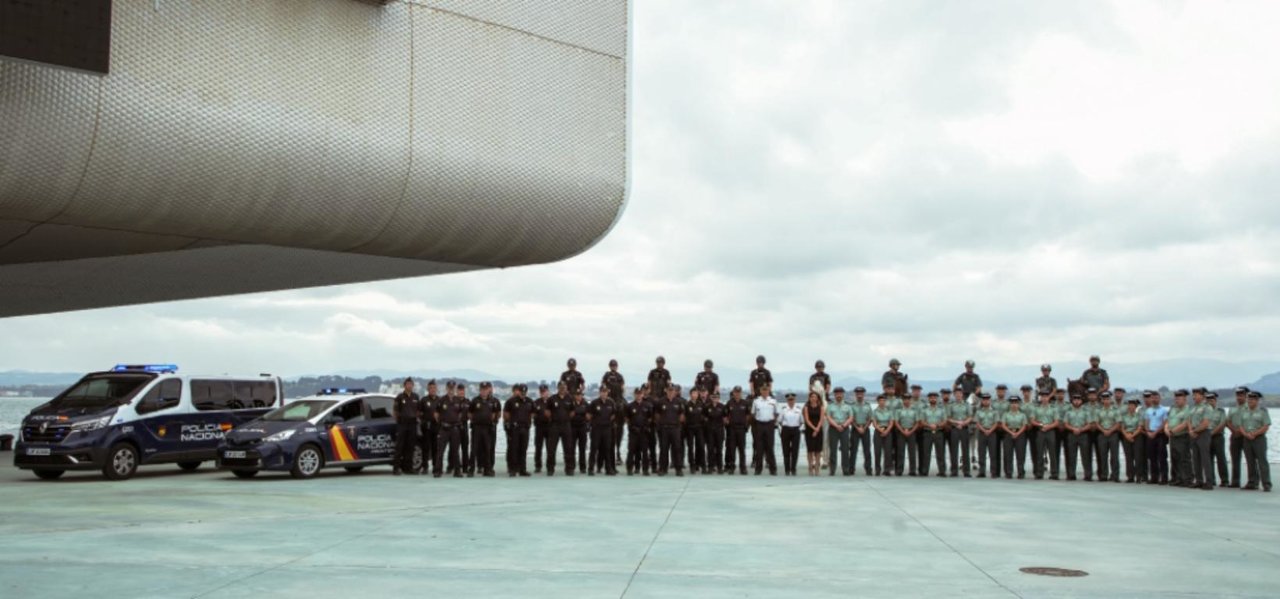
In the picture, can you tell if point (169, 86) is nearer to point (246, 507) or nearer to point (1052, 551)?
point (246, 507)

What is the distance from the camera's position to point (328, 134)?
16656 mm

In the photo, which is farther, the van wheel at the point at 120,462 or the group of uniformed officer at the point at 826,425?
the group of uniformed officer at the point at 826,425

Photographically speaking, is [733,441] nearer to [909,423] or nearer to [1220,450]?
[909,423]

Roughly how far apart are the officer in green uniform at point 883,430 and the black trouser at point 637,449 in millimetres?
4275

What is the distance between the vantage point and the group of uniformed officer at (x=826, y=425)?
67.7 feet

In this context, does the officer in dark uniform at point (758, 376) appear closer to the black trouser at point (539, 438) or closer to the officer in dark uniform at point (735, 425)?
the officer in dark uniform at point (735, 425)

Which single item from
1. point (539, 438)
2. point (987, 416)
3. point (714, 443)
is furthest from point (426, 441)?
point (987, 416)

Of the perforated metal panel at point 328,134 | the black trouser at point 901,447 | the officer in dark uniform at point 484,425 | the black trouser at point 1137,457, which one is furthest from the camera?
the black trouser at point 901,447

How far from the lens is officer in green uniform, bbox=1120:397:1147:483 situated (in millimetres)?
20266

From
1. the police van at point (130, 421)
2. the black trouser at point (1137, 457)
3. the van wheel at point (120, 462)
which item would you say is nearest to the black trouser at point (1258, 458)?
the black trouser at point (1137, 457)

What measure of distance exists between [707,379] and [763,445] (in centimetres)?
191

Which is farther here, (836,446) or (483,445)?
(836,446)

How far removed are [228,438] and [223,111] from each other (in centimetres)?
650

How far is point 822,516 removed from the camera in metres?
13.6
